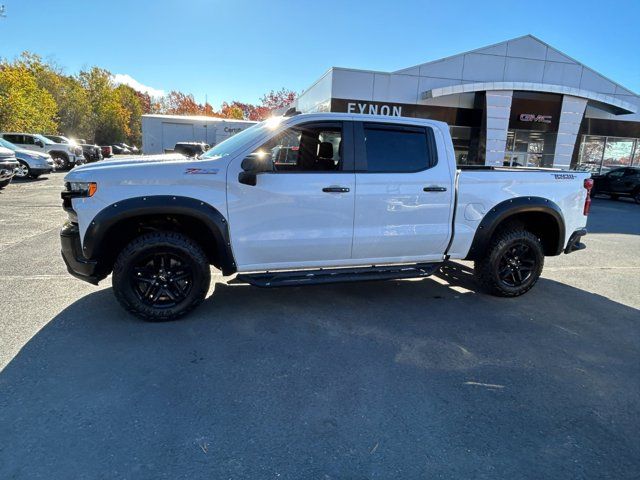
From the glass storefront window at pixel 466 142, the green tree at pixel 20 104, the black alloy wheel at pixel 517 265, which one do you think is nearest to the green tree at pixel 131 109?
the green tree at pixel 20 104

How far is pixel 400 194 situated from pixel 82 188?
9.91 ft

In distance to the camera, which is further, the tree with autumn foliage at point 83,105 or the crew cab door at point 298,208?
the tree with autumn foliage at point 83,105

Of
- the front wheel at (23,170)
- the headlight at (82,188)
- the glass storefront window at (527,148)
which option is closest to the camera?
the headlight at (82,188)

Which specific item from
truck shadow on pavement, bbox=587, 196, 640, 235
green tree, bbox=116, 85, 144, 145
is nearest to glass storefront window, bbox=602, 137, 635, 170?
truck shadow on pavement, bbox=587, 196, 640, 235

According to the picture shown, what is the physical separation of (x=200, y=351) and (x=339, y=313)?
152 cm

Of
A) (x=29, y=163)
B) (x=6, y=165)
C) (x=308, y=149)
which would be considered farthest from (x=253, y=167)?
(x=29, y=163)

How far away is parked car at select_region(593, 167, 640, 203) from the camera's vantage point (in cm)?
1877

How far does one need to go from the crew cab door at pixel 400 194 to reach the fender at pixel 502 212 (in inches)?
16.2

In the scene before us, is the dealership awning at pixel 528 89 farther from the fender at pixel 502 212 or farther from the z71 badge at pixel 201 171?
the z71 badge at pixel 201 171

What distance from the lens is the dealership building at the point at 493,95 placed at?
19.7 m

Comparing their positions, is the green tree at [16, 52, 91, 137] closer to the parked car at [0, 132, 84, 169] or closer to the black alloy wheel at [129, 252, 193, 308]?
the parked car at [0, 132, 84, 169]

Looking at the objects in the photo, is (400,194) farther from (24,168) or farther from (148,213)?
(24,168)

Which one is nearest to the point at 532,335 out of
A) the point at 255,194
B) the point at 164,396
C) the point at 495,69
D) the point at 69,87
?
the point at 255,194

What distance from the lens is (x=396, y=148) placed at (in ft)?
14.6
